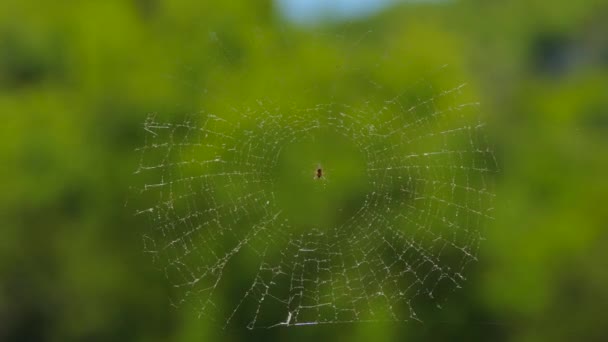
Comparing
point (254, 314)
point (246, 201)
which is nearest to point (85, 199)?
point (254, 314)

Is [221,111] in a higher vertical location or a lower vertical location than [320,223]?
higher

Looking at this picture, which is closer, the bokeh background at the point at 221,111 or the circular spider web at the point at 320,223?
the circular spider web at the point at 320,223

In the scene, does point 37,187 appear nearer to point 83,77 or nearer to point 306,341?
point 83,77

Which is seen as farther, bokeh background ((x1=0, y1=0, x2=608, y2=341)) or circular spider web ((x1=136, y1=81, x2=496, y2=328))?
bokeh background ((x1=0, y1=0, x2=608, y2=341))
